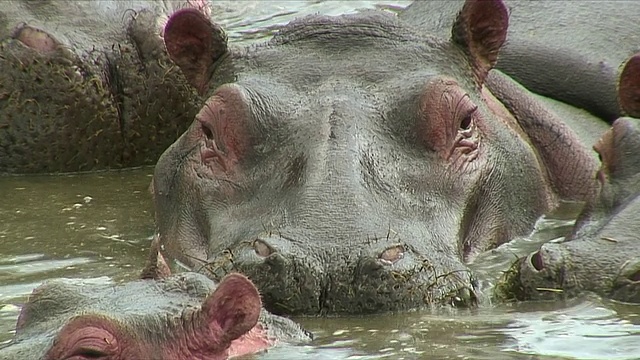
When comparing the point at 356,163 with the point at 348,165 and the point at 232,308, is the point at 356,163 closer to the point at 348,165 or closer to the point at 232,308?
the point at 348,165

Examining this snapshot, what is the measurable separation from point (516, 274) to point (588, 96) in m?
3.00

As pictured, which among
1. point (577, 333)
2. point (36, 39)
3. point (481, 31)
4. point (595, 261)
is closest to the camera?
point (577, 333)

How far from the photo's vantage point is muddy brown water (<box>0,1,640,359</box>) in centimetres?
517

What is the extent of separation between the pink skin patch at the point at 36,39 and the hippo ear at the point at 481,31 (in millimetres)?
2178

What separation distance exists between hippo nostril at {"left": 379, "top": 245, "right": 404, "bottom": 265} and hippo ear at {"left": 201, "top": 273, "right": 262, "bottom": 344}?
99 centimetres

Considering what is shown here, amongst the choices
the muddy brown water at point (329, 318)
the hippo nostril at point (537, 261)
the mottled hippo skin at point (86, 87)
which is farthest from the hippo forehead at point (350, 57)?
the mottled hippo skin at point (86, 87)

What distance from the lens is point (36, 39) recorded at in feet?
28.1

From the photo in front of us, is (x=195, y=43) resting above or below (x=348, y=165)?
above

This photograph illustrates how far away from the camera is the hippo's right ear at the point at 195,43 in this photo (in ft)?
24.4

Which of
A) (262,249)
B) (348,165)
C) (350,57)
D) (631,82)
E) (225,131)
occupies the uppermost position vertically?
(350,57)

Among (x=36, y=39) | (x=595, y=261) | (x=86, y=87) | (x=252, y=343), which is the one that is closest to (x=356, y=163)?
(x=595, y=261)

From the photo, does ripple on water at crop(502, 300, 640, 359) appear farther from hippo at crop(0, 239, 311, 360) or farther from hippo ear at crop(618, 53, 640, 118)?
hippo ear at crop(618, 53, 640, 118)

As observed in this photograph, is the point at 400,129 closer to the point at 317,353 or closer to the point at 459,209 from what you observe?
the point at 459,209

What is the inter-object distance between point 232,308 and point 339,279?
0.99 m
